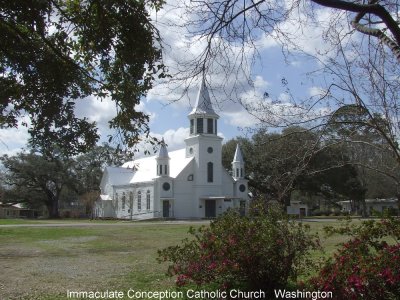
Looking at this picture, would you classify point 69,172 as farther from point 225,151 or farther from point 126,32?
point 126,32

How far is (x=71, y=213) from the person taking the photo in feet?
273

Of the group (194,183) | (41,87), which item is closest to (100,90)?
(41,87)

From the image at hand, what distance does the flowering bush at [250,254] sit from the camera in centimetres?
819

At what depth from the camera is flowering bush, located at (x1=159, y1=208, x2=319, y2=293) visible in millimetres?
8188

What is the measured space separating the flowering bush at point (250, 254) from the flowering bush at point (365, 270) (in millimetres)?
1248

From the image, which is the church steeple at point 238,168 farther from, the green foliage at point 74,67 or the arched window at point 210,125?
the green foliage at point 74,67

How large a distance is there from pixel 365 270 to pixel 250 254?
229 centimetres

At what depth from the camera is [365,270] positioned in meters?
6.25

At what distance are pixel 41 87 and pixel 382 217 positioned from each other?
6.00m

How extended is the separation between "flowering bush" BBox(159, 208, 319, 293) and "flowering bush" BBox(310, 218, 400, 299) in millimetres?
1248

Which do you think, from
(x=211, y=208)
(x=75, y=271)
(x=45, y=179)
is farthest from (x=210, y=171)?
(x=75, y=271)

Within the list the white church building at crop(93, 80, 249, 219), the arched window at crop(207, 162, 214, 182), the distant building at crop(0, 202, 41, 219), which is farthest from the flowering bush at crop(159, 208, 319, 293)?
the distant building at crop(0, 202, 41, 219)

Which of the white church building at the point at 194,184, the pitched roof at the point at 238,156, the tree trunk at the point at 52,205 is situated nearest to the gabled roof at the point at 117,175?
the white church building at the point at 194,184

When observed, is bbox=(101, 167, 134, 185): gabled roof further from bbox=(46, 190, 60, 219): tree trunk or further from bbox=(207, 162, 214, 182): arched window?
bbox=(207, 162, 214, 182): arched window
